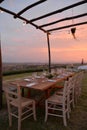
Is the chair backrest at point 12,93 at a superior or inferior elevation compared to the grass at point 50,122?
superior

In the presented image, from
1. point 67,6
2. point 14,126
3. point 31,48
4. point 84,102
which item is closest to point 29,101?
point 14,126

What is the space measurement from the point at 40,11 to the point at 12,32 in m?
4.10

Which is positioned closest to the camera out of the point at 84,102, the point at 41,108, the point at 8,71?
the point at 41,108

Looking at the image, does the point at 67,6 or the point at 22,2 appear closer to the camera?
the point at 67,6

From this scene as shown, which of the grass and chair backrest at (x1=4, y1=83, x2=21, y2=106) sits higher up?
chair backrest at (x1=4, y1=83, x2=21, y2=106)

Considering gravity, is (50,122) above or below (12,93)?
below

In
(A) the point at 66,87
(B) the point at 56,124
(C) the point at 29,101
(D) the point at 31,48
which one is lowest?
(B) the point at 56,124

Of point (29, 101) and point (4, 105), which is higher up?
point (29, 101)

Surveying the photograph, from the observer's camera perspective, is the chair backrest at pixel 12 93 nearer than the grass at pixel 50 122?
Yes

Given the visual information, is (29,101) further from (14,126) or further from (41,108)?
(41,108)

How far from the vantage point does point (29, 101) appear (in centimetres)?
271

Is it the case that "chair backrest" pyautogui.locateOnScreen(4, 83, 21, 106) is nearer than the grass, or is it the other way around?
"chair backrest" pyautogui.locateOnScreen(4, 83, 21, 106)

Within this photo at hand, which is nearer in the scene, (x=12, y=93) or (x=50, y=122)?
(x=12, y=93)

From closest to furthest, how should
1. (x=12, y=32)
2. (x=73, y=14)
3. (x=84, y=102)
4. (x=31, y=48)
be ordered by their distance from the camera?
(x=84, y=102) → (x=73, y=14) → (x=12, y=32) → (x=31, y=48)
